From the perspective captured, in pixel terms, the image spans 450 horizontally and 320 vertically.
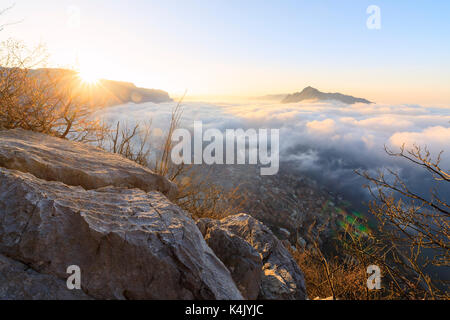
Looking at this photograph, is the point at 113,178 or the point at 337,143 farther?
the point at 337,143

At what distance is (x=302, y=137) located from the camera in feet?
302

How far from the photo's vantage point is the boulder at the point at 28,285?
4.40 ft

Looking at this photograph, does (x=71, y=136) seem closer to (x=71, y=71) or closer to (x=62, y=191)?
(x=71, y=71)

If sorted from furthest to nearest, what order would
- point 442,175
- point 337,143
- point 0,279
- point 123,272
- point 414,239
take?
1. point 337,143
2. point 414,239
3. point 442,175
4. point 123,272
5. point 0,279

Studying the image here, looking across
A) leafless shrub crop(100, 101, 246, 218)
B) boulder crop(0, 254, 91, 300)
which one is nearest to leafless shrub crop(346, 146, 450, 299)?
leafless shrub crop(100, 101, 246, 218)

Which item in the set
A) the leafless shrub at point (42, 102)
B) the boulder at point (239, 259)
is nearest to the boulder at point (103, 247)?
the boulder at point (239, 259)

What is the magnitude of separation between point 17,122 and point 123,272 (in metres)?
3.37

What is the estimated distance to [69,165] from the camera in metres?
2.50

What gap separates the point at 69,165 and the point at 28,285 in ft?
4.54

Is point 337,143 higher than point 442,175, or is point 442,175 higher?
point 442,175

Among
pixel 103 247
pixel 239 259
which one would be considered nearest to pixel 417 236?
pixel 239 259

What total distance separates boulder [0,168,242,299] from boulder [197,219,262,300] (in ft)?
1.13
